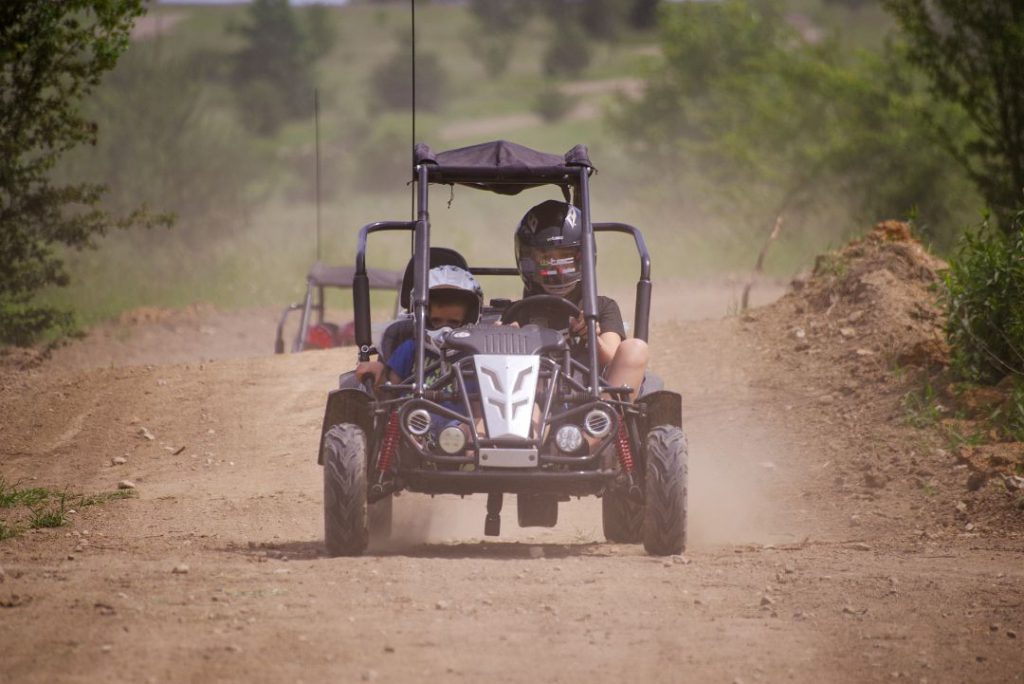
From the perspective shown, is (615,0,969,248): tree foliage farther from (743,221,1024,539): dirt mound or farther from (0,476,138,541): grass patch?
(0,476,138,541): grass patch

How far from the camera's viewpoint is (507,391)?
8203 mm

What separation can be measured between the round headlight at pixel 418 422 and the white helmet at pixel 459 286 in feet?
3.49

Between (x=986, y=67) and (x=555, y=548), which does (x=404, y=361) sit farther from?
(x=986, y=67)

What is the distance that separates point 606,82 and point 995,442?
68.7 m

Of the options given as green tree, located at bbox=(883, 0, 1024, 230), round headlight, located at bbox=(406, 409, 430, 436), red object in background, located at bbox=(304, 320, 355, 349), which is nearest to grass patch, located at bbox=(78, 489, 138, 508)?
round headlight, located at bbox=(406, 409, 430, 436)

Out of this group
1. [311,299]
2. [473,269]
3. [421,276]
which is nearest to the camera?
[421,276]

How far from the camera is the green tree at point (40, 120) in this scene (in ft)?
48.3

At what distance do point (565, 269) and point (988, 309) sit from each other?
4.08 m

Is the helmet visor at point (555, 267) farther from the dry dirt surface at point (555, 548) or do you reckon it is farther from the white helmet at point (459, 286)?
the dry dirt surface at point (555, 548)

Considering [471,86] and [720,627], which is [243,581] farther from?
A: [471,86]

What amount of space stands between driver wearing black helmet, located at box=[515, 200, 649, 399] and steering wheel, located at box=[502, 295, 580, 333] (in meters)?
0.06

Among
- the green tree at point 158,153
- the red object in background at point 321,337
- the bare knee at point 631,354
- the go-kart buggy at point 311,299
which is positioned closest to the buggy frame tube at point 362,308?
the bare knee at point 631,354

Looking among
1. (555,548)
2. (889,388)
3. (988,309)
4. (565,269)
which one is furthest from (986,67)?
(555,548)

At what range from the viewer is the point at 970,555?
28.9 feet
